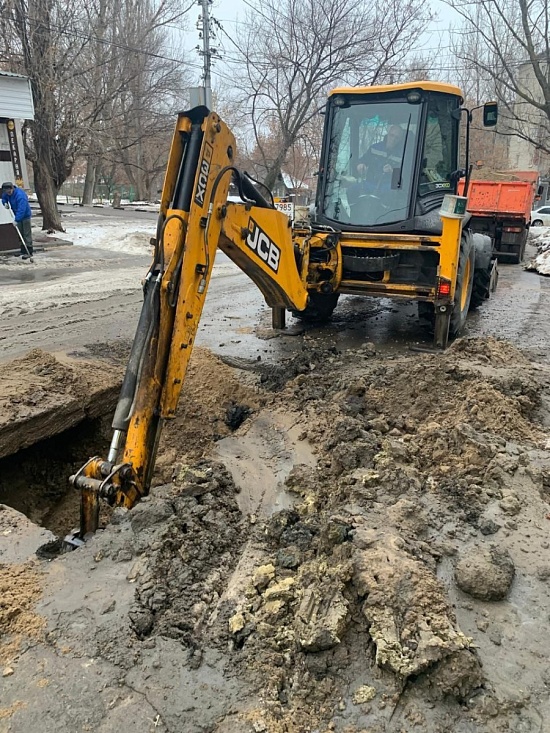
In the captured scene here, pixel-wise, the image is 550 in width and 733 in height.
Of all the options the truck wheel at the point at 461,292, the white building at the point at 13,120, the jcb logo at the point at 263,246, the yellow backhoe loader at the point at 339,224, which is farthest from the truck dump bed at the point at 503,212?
the jcb logo at the point at 263,246

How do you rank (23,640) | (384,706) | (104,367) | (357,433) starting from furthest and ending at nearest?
1. (104,367)
2. (357,433)
3. (23,640)
4. (384,706)

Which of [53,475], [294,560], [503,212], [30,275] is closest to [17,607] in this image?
[294,560]

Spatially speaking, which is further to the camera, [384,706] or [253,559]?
[253,559]

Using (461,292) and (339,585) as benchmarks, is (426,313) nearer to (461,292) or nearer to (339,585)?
(461,292)

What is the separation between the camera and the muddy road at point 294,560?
2.18 meters

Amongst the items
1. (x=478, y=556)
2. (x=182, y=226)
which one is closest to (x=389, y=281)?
(x=182, y=226)

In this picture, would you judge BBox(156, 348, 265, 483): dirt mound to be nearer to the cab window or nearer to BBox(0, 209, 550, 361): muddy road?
BBox(0, 209, 550, 361): muddy road

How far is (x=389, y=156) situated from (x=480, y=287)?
10.7ft

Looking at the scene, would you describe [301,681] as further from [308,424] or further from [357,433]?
[308,424]

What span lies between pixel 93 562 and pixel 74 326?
200 inches

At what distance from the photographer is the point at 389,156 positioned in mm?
6812

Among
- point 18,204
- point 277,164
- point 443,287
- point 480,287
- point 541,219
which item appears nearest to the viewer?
point 443,287

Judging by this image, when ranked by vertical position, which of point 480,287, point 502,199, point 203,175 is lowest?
point 480,287

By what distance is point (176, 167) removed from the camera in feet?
11.9
